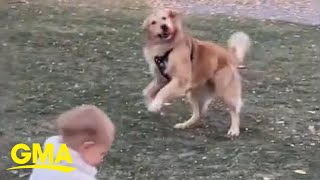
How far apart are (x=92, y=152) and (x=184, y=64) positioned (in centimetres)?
318

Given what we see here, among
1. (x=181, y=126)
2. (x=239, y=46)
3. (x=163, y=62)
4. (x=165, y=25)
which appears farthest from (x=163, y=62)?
(x=239, y=46)

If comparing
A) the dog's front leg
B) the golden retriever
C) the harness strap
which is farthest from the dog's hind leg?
the harness strap

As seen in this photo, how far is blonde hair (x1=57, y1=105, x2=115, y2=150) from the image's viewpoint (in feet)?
8.66

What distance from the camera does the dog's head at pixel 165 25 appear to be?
571 centimetres

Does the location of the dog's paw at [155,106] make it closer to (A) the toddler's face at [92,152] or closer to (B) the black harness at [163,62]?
(B) the black harness at [163,62]

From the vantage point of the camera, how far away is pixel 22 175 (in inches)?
184

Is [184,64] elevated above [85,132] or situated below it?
below

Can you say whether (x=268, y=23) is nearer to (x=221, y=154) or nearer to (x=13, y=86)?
(x=13, y=86)

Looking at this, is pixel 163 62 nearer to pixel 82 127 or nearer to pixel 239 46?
pixel 239 46

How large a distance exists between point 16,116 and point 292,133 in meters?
2.25

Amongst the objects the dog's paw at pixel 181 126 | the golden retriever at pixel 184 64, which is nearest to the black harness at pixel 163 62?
the golden retriever at pixel 184 64

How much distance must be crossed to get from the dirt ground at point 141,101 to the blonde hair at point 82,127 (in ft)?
6.84

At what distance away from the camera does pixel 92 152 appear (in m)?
2.67

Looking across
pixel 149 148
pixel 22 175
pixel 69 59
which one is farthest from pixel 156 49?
pixel 69 59
